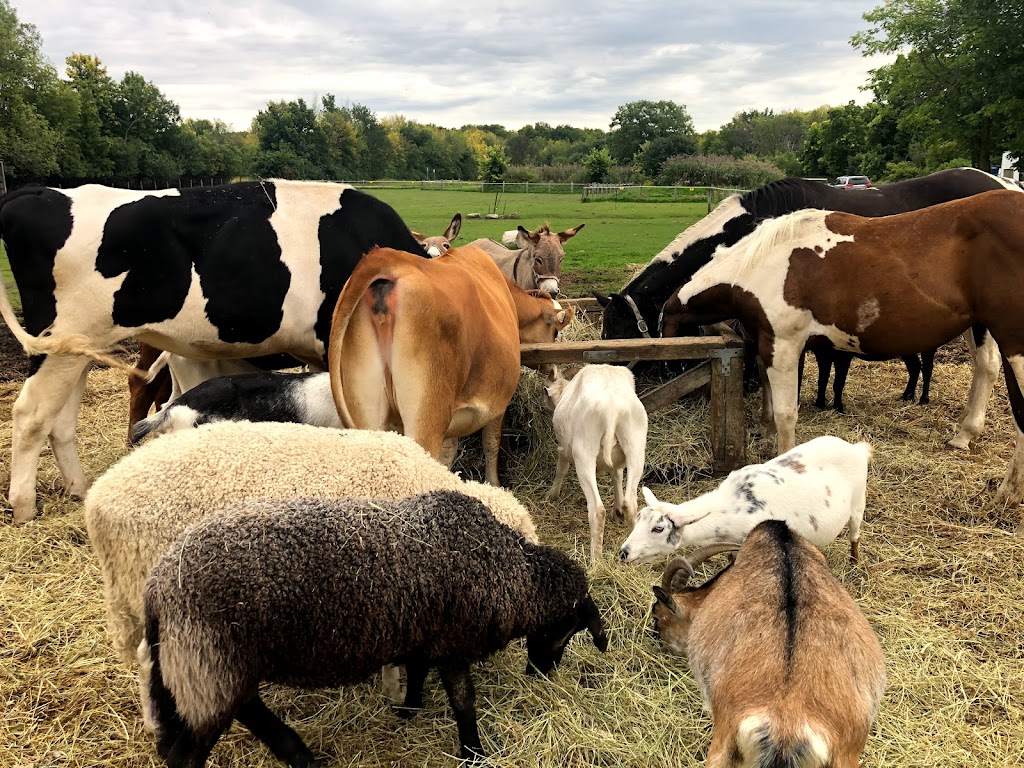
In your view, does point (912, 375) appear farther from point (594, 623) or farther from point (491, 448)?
point (594, 623)

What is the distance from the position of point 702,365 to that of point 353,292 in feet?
10.6

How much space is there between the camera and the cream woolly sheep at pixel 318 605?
101 inches

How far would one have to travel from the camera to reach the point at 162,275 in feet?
16.7

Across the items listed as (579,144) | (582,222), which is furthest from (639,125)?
(582,222)

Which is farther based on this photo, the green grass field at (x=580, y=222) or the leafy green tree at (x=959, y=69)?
the leafy green tree at (x=959, y=69)

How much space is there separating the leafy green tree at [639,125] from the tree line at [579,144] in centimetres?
17

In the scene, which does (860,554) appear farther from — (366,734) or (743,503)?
(366,734)

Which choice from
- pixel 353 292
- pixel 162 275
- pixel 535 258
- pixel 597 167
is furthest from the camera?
pixel 597 167

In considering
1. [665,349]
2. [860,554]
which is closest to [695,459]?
[665,349]

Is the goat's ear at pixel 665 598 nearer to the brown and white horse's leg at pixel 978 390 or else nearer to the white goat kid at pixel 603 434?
the white goat kid at pixel 603 434

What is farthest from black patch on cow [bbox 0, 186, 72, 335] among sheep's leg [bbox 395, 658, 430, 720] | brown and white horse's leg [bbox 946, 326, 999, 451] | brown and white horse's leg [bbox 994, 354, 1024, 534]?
brown and white horse's leg [bbox 946, 326, 999, 451]

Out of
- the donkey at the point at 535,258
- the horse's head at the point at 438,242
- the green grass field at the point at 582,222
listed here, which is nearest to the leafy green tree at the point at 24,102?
the green grass field at the point at 582,222

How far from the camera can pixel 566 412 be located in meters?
4.98

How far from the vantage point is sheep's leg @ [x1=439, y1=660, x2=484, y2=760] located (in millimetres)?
3029
